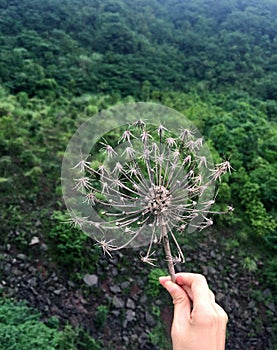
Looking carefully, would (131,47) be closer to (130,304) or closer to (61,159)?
(61,159)

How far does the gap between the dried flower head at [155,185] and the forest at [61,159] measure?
3.59m

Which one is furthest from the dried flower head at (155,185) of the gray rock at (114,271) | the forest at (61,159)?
the gray rock at (114,271)

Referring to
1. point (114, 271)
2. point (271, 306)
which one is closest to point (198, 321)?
point (114, 271)

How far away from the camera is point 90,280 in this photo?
19.9ft

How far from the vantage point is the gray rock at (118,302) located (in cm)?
596

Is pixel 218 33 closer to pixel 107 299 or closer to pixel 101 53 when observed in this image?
pixel 101 53

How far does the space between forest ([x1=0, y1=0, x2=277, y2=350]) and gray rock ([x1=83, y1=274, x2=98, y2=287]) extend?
33 millimetres

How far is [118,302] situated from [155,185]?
446 centimetres

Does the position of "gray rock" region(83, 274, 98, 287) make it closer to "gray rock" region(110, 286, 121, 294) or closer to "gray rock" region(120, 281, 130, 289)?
"gray rock" region(110, 286, 121, 294)

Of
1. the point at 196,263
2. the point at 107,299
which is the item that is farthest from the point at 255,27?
the point at 107,299

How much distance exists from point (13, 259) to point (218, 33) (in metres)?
17.6

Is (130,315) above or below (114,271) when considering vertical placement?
below

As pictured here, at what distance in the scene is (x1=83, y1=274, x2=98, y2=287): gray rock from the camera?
6.05 meters

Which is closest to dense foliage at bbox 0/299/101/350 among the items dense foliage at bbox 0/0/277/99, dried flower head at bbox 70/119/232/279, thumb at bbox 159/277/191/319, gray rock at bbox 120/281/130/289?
gray rock at bbox 120/281/130/289
